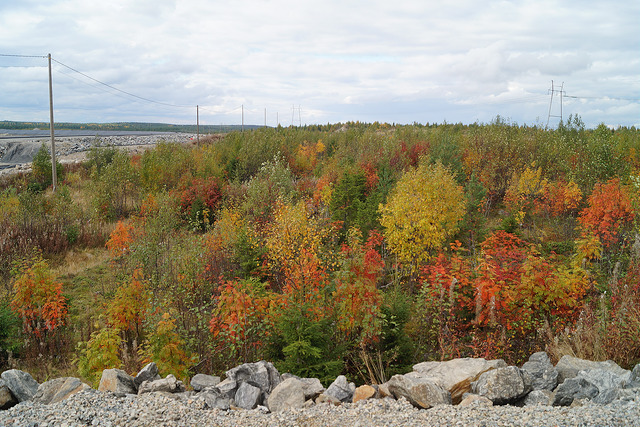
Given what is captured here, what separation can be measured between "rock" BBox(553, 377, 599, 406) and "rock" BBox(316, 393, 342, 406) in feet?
8.60

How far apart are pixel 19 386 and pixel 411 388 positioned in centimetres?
515

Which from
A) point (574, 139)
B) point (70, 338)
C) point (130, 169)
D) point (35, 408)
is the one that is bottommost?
point (70, 338)

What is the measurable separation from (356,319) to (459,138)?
25.6 m

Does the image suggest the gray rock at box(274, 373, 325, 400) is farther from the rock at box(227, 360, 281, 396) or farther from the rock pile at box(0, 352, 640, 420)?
the rock at box(227, 360, 281, 396)

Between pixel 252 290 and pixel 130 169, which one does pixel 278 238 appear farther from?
pixel 130 169

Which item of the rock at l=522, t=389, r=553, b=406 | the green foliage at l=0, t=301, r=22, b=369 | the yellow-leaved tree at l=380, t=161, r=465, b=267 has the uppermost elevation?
the yellow-leaved tree at l=380, t=161, r=465, b=267

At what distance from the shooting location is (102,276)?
591 inches

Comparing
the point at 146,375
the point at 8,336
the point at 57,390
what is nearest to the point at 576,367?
the point at 146,375

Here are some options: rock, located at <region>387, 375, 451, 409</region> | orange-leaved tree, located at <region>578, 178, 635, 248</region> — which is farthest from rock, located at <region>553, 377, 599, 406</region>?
orange-leaved tree, located at <region>578, 178, 635, 248</region>

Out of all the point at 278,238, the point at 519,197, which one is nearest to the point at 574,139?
the point at 519,197

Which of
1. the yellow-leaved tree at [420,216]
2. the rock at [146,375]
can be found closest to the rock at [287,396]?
the rock at [146,375]

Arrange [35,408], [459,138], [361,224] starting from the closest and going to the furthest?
[35,408], [361,224], [459,138]

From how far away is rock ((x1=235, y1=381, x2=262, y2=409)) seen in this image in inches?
213

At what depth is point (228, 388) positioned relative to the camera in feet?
18.5
